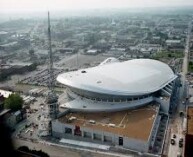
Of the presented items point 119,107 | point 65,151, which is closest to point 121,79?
point 119,107

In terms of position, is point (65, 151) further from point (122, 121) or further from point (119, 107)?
point (119, 107)

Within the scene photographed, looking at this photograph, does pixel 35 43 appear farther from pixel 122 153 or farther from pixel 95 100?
pixel 122 153

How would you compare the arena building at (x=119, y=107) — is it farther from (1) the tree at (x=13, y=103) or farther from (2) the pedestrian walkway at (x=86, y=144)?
(1) the tree at (x=13, y=103)

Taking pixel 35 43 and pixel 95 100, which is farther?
pixel 35 43

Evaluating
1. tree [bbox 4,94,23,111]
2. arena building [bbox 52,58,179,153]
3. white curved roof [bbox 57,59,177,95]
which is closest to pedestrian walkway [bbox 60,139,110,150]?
arena building [bbox 52,58,179,153]

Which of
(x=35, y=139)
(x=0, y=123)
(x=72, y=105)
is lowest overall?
(x=35, y=139)

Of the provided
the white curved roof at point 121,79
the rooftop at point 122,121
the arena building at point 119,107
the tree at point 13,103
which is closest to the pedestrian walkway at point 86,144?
the arena building at point 119,107

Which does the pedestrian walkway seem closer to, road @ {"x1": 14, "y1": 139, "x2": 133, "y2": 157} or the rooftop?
road @ {"x1": 14, "y1": 139, "x2": 133, "y2": 157}

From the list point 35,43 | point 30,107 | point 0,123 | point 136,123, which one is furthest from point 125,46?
point 0,123

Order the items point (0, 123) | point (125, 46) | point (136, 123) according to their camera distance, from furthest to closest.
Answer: point (125, 46) < point (136, 123) < point (0, 123)
